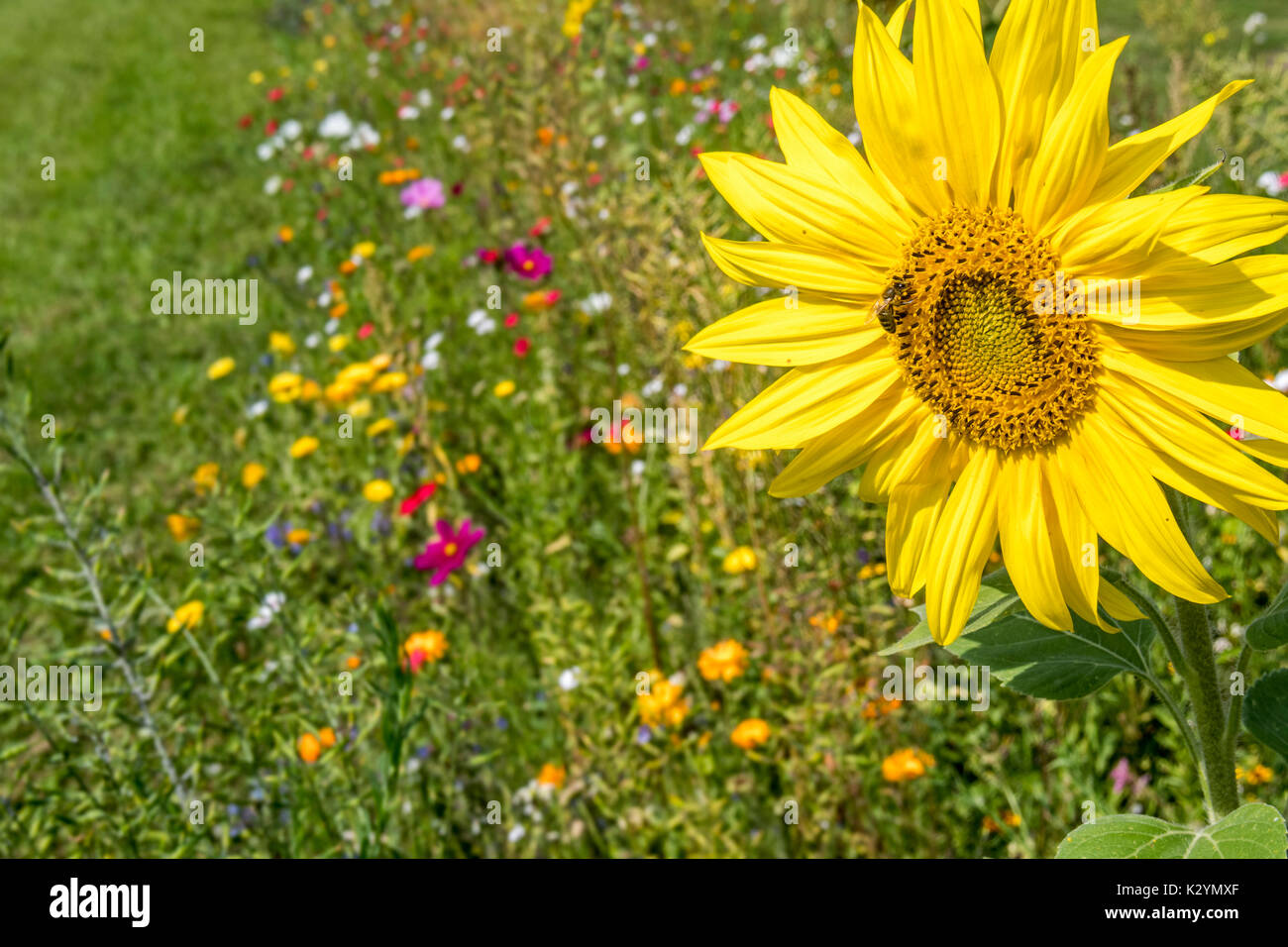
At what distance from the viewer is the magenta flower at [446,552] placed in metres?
2.80

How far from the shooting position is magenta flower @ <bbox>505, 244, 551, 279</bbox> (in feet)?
12.1

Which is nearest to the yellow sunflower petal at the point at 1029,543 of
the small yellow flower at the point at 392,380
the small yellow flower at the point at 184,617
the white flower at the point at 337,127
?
the small yellow flower at the point at 184,617

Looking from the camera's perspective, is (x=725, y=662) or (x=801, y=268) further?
(x=725, y=662)

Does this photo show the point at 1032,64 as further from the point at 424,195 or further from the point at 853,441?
the point at 424,195

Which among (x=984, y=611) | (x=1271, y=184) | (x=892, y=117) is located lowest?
(x=984, y=611)

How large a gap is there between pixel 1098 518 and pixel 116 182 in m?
8.89

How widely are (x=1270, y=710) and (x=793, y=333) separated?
2.21ft

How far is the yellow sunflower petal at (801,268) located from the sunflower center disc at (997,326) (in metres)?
0.04

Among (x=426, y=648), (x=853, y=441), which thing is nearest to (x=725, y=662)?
(x=426, y=648)

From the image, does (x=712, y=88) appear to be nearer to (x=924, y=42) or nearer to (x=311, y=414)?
(x=311, y=414)

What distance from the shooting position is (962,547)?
104cm

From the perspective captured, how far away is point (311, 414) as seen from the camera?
4.52 m

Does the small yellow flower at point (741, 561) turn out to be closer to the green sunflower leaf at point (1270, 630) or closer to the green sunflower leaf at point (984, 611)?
the green sunflower leaf at point (984, 611)

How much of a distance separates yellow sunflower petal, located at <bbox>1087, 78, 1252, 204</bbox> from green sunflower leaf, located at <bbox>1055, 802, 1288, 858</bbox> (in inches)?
23.6
